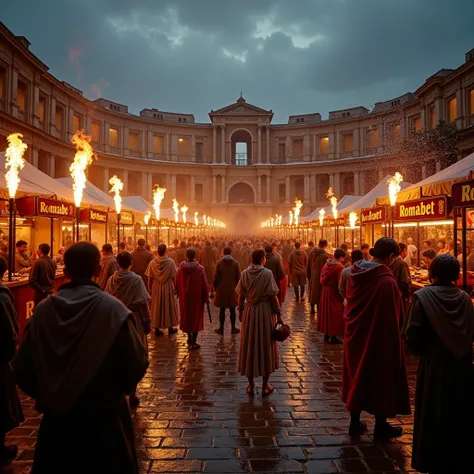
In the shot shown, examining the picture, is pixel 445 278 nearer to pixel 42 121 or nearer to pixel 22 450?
pixel 22 450

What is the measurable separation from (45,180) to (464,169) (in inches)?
425

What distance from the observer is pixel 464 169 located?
8523mm

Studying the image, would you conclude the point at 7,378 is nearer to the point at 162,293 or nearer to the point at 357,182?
the point at 162,293

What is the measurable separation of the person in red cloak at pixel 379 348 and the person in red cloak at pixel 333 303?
143 inches

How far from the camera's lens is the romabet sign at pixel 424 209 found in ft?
21.8

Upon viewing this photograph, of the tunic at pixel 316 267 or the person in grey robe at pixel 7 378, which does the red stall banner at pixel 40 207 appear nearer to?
the person in grey robe at pixel 7 378

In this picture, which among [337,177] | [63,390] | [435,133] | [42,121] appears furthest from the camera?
[337,177]

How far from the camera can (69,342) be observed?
210cm

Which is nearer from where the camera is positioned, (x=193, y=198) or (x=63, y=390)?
(x=63, y=390)

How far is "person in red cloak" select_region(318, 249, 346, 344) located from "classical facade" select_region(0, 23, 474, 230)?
31.5m

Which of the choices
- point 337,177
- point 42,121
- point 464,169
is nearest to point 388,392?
point 464,169

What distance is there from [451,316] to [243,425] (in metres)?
2.40

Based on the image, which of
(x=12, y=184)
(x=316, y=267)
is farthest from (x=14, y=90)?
(x=316, y=267)

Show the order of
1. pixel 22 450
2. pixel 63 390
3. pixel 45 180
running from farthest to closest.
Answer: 1. pixel 45 180
2. pixel 22 450
3. pixel 63 390
